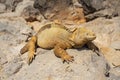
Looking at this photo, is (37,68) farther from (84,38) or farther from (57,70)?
(84,38)

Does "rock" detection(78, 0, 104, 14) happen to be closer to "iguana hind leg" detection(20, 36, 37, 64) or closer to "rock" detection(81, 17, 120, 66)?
"rock" detection(81, 17, 120, 66)

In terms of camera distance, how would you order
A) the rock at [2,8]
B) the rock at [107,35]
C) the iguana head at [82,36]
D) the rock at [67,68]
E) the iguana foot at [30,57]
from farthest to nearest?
the rock at [2,8]
the rock at [107,35]
the iguana foot at [30,57]
the iguana head at [82,36]
the rock at [67,68]

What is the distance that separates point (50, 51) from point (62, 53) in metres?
0.43

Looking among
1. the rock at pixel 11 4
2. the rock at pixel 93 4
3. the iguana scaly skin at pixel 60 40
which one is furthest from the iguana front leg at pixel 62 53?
the rock at pixel 11 4

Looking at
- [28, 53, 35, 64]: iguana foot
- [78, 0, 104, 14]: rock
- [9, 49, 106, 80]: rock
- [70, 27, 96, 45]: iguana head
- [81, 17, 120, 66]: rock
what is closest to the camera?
[9, 49, 106, 80]: rock

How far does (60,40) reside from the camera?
5.82 m

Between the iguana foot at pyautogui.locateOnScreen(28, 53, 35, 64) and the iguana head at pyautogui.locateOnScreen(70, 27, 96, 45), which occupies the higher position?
the iguana head at pyautogui.locateOnScreen(70, 27, 96, 45)

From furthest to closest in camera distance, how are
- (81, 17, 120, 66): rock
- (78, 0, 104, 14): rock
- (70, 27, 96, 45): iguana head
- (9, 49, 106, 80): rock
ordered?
(78, 0, 104, 14): rock, (81, 17, 120, 66): rock, (70, 27, 96, 45): iguana head, (9, 49, 106, 80): rock

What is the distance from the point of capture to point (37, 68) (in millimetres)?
5473

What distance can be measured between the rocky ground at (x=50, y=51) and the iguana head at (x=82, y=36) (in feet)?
0.61

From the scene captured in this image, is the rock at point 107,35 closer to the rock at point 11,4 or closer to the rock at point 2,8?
the rock at point 11,4

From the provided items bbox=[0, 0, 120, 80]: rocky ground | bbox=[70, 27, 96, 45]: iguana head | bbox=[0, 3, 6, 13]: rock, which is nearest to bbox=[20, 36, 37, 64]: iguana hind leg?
bbox=[0, 0, 120, 80]: rocky ground

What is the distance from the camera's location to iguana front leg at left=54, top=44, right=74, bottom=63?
5383 millimetres

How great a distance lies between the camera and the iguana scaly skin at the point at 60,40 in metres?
5.53
